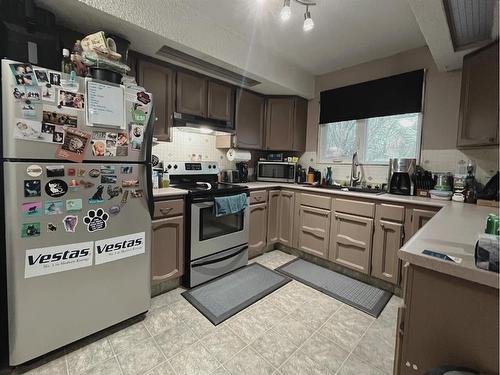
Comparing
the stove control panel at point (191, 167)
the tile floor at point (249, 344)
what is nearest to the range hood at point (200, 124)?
the stove control panel at point (191, 167)

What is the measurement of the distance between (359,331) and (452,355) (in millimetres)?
1032

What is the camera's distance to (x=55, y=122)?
1.30 m

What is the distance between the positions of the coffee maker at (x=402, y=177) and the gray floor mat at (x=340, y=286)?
107 centimetres

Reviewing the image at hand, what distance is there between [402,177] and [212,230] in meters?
2.13

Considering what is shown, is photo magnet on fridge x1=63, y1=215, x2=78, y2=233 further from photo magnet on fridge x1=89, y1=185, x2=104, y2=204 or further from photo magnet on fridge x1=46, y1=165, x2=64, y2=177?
photo magnet on fridge x1=46, y1=165, x2=64, y2=177

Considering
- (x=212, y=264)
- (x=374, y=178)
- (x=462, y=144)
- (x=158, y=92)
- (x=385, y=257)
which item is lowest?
(x=212, y=264)

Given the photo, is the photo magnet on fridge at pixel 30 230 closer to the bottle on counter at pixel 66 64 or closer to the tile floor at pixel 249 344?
the tile floor at pixel 249 344

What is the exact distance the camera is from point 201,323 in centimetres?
178

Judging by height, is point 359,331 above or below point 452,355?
below

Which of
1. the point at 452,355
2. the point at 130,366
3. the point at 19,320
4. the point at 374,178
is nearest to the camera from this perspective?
the point at 452,355

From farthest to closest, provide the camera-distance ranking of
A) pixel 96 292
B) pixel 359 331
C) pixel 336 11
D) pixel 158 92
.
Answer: pixel 158 92 < pixel 336 11 < pixel 359 331 < pixel 96 292

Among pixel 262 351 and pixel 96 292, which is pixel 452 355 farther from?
pixel 96 292

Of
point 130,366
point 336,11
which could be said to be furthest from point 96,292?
point 336,11

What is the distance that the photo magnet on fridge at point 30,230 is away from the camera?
4.13ft
